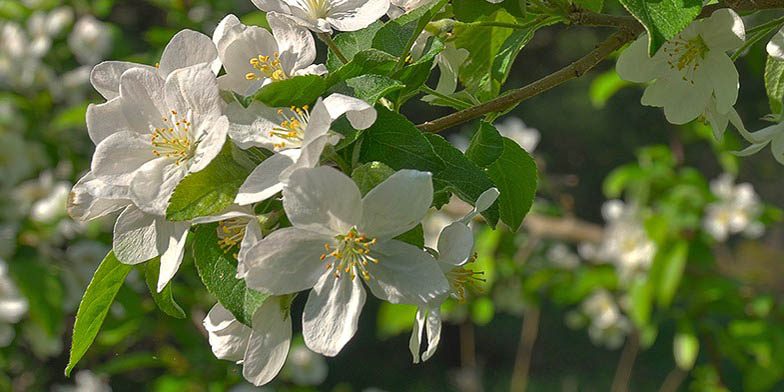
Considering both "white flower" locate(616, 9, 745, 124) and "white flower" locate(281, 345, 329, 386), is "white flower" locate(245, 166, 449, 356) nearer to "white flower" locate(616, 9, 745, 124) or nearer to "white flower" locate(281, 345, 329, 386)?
"white flower" locate(616, 9, 745, 124)

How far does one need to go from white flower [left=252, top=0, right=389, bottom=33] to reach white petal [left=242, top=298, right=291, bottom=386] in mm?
228

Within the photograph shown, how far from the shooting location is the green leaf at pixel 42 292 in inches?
79.0

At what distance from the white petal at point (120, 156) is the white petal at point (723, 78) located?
0.51 m

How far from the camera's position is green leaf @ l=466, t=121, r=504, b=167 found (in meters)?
0.67

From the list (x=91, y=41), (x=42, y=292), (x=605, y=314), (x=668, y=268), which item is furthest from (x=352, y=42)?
(x=605, y=314)

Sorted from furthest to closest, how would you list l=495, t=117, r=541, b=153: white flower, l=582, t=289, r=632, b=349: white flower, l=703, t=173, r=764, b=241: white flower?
l=582, t=289, r=632, b=349: white flower < l=495, t=117, r=541, b=153: white flower < l=703, t=173, r=764, b=241: white flower

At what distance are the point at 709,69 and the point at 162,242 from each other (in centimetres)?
52

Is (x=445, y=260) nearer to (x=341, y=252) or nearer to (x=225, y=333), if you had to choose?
(x=341, y=252)

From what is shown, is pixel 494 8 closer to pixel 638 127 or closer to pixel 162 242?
pixel 162 242

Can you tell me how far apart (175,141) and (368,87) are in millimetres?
165

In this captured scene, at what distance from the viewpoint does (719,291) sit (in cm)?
233

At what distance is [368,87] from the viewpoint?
0.61 metres

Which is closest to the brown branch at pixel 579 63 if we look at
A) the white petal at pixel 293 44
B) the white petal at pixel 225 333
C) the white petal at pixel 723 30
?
the white petal at pixel 723 30

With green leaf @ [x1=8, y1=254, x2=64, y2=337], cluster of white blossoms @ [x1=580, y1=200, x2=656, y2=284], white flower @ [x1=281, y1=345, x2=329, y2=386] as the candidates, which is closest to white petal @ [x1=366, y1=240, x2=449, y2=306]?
green leaf @ [x1=8, y1=254, x2=64, y2=337]
